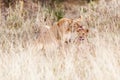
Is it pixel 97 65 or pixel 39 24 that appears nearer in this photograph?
pixel 97 65

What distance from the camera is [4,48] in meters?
5.74

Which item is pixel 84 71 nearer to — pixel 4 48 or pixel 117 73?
pixel 117 73

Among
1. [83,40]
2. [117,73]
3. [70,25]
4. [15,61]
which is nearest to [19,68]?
[15,61]

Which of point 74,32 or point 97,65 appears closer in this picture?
point 97,65

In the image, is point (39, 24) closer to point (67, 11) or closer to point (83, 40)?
point (83, 40)

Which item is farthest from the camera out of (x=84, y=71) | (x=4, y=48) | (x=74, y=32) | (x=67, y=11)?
(x=67, y=11)

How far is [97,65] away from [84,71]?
156 millimetres

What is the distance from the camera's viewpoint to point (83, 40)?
588 cm

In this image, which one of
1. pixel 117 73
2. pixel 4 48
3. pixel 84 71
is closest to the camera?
pixel 117 73

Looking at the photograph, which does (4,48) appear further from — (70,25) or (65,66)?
(65,66)

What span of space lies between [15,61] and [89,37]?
1.69 metres

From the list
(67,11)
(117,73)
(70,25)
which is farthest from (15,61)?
(67,11)

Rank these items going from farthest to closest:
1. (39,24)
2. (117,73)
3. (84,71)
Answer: (39,24)
(84,71)
(117,73)

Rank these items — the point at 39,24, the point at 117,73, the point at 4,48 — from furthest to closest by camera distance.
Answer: the point at 39,24 < the point at 4,48 < the point at 117,73
